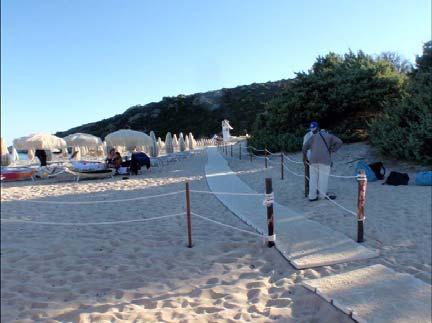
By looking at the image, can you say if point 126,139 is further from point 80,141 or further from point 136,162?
point 80,141

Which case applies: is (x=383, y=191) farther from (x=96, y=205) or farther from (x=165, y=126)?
(x=165, y=126)

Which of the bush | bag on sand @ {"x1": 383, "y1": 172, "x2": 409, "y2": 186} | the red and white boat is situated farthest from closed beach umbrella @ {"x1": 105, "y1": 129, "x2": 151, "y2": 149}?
bag on sand @ {"x1": 383, "y1": 172, "x2": 409, "y2": 186}

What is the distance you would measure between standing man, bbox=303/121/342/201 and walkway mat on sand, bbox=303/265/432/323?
389 cm

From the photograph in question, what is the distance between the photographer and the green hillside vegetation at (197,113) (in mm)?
80125

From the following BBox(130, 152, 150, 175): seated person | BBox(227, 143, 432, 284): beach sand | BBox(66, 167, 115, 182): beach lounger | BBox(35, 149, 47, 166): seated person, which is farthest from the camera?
BBox(35, 149, 47, 166): seated person

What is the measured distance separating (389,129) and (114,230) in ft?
36.0

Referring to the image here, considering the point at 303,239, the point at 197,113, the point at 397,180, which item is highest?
the point at 197,113

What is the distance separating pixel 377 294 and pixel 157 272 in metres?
2.30

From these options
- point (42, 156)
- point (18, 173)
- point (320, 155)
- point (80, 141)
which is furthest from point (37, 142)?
point (320, 155)

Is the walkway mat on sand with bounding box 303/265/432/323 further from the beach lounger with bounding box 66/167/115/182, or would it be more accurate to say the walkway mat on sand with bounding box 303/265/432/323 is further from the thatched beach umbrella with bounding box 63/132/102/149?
the thatched beach umbrella with bounding box 63/132/102/149

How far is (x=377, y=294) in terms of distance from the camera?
379cm

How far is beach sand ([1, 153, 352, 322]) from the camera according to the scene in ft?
11.1

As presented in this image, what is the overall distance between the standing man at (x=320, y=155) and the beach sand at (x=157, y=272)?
127cm

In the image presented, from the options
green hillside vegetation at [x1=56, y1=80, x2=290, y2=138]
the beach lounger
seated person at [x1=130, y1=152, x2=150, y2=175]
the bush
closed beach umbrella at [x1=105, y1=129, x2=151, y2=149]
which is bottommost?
the beach lounger
